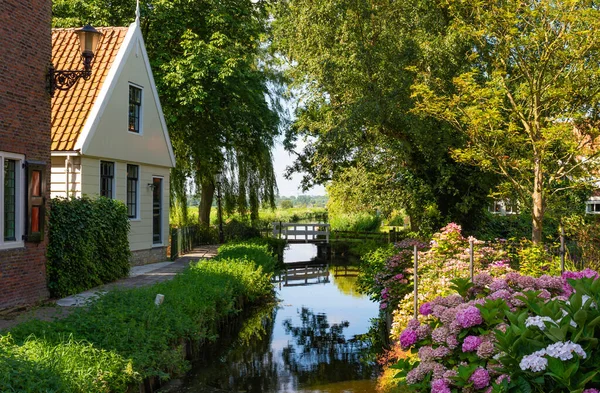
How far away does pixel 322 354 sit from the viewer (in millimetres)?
11305

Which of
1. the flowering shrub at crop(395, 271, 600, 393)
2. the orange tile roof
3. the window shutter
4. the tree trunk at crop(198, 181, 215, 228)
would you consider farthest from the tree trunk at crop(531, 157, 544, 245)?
the tree trunk at crop(198, 181, 215, 228)

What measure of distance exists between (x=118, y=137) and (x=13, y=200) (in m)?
6.04

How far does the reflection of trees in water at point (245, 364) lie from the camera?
359 inches

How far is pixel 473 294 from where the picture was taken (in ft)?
19.3

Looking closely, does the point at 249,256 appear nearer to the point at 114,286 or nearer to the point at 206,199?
the point at 114,286

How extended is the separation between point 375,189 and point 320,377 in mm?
12867

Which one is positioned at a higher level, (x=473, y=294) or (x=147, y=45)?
(x=147, y=45)

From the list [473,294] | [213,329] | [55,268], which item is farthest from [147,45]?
[473,294]

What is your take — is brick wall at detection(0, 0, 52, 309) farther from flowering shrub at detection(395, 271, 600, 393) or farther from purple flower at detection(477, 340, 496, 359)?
purple flower at detection(477, 340, 496, 359)

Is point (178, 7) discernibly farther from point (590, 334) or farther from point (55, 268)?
point (590, 334)

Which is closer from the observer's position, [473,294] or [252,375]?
[473,294]

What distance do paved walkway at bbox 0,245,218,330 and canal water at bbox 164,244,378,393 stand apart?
2207 millimetres

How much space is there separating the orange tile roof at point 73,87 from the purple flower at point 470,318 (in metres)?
12.6

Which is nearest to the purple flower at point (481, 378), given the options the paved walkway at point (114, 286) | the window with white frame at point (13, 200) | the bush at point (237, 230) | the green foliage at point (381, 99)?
the paved walkway at point (114, 286)
